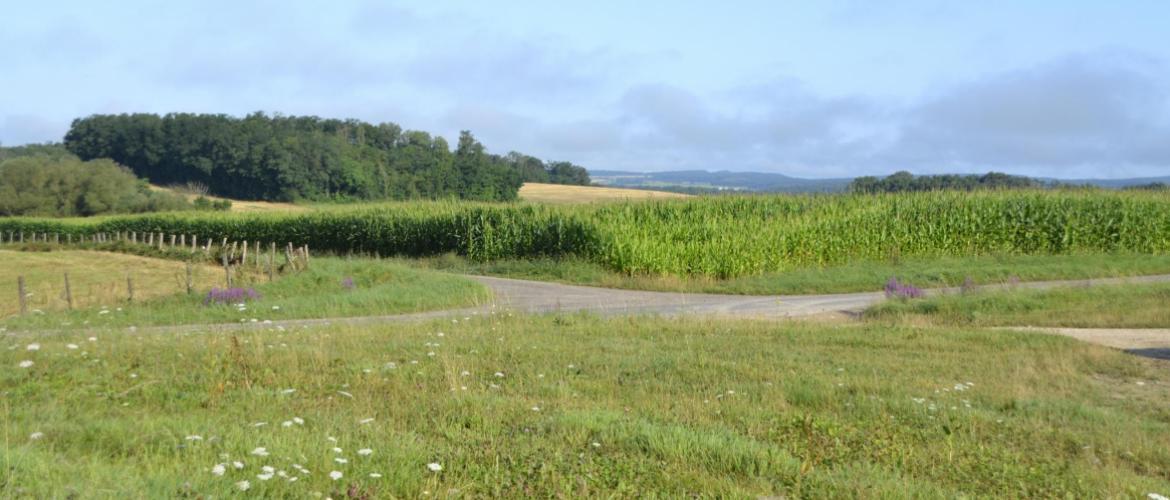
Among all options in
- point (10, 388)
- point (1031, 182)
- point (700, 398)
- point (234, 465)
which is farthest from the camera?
point (1031, 182)

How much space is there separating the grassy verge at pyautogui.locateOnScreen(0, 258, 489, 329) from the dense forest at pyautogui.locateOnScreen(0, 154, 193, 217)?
179 ft

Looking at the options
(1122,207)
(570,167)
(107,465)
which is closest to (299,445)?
(107,465)

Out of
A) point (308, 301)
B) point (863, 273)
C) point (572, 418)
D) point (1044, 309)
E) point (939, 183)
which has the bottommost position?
point (308, 301)

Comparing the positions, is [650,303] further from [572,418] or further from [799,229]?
[572,418]

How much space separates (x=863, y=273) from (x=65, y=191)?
6876cm

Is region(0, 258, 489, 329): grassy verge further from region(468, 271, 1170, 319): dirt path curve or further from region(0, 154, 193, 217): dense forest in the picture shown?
region(0, 154, 193, 217): dense forest

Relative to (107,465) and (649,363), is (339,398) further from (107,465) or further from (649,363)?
(649,363)

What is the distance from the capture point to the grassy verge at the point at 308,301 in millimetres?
16555

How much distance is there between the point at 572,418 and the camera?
6.58 m

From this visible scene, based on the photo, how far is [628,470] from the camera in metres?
5.38

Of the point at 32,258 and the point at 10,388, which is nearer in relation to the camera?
the point at 10,388

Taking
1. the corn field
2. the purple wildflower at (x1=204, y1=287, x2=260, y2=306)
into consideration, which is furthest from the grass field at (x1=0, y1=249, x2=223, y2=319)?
the corn field

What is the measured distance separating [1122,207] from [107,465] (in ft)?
122

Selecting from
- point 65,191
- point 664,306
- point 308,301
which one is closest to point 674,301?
point 664,306
